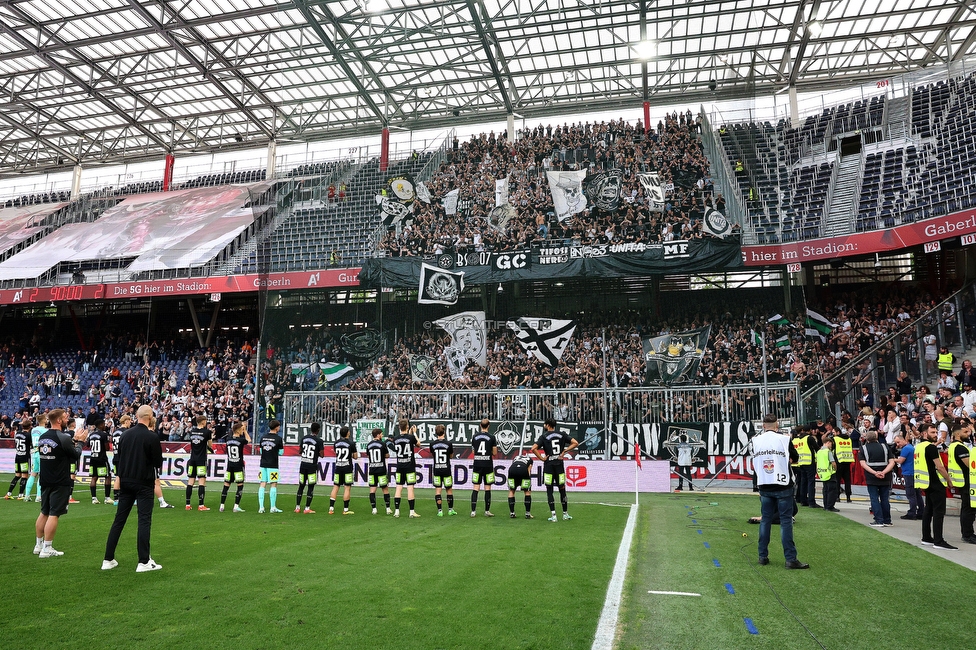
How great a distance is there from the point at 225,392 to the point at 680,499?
21970 mm

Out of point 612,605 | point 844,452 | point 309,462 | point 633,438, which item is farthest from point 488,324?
point 612,605

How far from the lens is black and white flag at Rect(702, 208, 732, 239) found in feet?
88.1

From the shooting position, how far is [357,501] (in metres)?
17.1

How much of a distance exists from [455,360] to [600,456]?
30.4ft

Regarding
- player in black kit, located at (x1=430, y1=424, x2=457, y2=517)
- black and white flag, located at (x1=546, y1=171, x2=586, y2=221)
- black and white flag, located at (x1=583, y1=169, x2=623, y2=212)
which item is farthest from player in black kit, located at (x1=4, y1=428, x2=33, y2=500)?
black and white flag, located at (x1=583, y1=169, x2=623, y2=212)

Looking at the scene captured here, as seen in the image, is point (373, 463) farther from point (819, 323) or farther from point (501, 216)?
point (819, 323)

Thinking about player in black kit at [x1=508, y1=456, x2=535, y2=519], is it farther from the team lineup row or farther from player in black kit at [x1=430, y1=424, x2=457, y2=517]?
player in black kit at [x1=430, y1=424, x2=457, y2=517]

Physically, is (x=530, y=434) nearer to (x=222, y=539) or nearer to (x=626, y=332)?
(x=626, y=332)

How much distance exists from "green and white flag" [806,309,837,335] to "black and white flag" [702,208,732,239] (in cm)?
479

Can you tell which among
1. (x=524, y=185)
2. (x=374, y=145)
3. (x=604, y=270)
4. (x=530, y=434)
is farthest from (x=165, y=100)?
(x=530, y=434)

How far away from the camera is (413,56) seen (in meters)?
34.8

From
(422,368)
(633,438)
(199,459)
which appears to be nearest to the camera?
(199,459)

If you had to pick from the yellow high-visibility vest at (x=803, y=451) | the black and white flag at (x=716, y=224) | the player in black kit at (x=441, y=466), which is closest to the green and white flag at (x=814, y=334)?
the black and white flag at (x=716, y=224)

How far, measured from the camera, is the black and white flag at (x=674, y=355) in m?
24.8
